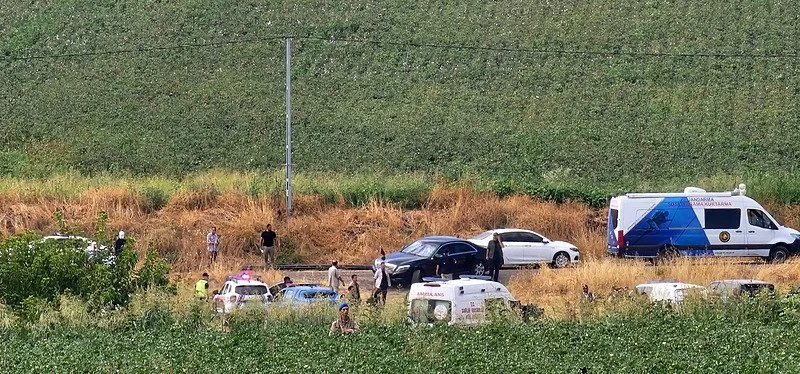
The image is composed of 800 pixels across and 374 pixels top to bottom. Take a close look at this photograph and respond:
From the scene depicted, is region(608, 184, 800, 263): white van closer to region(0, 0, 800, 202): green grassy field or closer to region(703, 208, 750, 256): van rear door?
region(703, 208, 750, 256): van rear door

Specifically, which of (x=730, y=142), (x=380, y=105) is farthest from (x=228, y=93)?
(x=730, y=142)

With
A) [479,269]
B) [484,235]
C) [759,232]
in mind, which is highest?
[759,232]

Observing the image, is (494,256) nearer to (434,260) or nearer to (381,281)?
(434,260)

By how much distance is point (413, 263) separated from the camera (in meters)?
34.2

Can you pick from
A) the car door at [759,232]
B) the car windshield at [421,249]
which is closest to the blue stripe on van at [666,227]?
the car door at [759,232]

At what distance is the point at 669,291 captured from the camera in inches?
1049

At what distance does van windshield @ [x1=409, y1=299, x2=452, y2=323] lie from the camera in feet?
78.5

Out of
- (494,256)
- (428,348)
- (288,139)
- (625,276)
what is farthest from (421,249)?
(428,348)

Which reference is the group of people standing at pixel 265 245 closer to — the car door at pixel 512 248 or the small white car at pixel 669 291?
the car door at pixel 512 248

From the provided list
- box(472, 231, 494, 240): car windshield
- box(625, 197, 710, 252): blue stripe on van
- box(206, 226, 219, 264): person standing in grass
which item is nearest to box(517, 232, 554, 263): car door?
box(472, 231, 494, 240): car windshield

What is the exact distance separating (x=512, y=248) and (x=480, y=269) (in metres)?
3.25

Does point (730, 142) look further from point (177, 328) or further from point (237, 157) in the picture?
point (177, 328)

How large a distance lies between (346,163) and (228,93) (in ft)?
34.0

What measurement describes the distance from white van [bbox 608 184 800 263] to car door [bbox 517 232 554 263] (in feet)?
6.31
